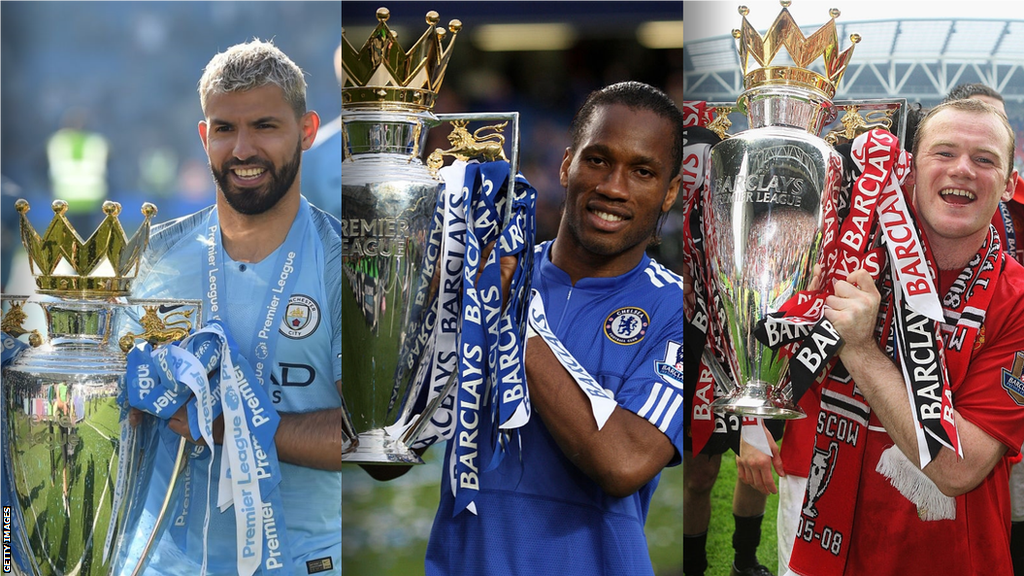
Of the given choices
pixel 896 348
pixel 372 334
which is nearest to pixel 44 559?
pixel 372 334

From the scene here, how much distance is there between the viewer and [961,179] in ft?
6.93

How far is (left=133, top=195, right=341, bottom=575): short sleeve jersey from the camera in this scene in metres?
2.03

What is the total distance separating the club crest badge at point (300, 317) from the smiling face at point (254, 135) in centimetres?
26

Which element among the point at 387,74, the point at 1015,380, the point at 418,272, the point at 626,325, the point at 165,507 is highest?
the point at 387,74

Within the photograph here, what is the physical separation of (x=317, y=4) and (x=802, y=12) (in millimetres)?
1114

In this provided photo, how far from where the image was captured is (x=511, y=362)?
2.08m

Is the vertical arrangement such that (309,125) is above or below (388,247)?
above

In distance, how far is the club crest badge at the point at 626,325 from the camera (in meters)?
2.14

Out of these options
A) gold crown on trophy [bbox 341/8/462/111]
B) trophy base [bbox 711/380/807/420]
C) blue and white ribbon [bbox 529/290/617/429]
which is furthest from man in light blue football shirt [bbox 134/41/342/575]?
trophy base [bbox 711/380/807/420]

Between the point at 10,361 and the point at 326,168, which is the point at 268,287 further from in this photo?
the point at 10,361

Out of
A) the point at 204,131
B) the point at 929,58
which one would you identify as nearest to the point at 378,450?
the point at 204,131

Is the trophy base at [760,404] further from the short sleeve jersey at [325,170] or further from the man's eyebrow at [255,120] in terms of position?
the man's eyebrow at [255,120]

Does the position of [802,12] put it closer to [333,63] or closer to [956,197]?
[956,197]

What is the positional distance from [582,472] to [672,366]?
12.5 inches
